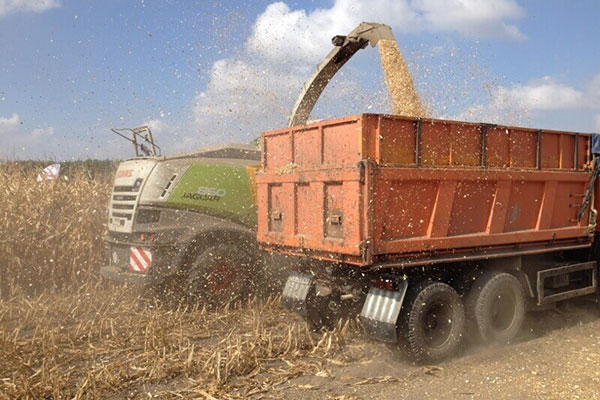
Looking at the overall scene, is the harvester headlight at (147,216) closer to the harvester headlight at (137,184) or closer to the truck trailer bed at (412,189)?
the harvester headlight at (137,184)

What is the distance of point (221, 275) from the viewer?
7.00 meters

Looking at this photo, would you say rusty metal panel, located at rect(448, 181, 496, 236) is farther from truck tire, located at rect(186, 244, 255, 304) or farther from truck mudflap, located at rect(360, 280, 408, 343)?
truck tire, located at rect(186, 244, 255, 304)

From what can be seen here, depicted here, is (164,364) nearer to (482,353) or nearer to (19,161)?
(482,353)

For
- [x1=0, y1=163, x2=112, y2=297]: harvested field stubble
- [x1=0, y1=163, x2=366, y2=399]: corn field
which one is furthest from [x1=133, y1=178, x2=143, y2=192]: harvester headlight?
[x1=0, y1=163, x2=112, y2=297]: harvested field stubble

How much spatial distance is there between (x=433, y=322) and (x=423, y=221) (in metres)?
0.98

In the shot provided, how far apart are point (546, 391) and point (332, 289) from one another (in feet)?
7.04

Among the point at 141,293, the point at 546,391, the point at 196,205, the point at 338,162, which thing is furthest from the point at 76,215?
the point at 546,391

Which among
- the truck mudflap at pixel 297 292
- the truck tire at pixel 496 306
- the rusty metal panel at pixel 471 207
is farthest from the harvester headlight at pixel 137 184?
the truck tire at pixel 496 306

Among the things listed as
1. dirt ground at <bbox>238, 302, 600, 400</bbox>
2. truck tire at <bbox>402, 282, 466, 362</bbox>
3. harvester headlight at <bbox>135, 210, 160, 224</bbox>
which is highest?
harvester headlight at <bbox>135, 210, 160, 224</bbox>

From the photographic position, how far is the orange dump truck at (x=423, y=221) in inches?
194

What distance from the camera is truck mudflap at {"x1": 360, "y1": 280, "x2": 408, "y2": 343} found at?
195 inches

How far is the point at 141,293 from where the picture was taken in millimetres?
7395

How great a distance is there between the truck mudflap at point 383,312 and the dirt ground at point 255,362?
323 mm

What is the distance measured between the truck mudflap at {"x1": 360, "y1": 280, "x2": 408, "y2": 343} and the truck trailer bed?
1.00 ft
